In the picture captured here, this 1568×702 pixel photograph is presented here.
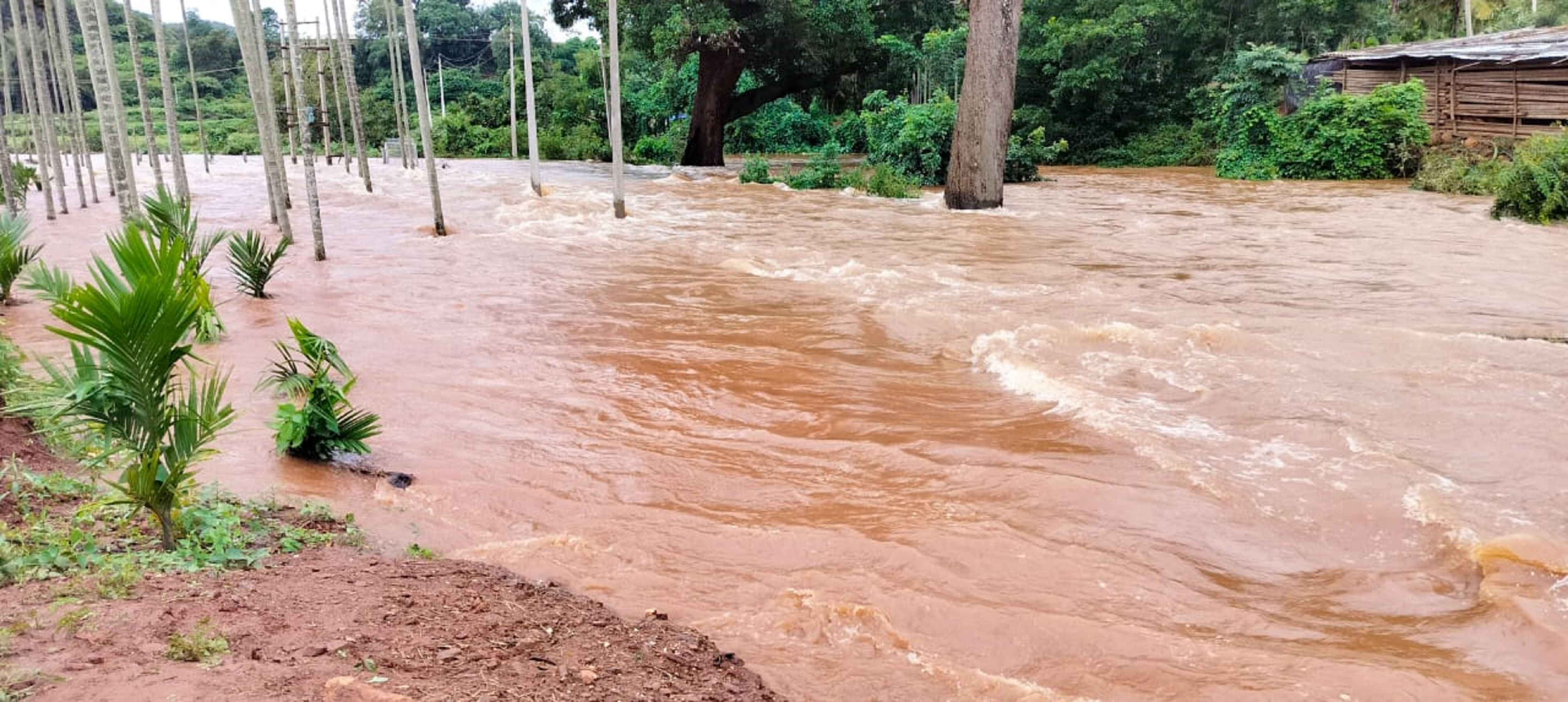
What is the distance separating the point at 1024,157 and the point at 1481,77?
32.2 ft

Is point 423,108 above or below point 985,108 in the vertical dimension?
above

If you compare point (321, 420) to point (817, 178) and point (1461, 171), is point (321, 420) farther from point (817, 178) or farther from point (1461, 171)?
point (1461, 171)

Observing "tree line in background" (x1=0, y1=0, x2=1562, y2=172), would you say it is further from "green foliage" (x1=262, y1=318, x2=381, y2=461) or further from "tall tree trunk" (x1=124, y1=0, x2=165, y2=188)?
"green foliage" (x1=262, y1=318, x2=381, y2=461)

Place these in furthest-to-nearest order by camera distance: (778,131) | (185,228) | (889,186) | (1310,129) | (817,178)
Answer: (778,131) < (1310,129) < (817,178) < (889,186) < (185,228)

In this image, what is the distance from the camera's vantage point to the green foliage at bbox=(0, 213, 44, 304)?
855 cm

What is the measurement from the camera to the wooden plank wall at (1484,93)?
20.0m

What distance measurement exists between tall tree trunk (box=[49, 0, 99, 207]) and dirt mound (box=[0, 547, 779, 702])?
16670mm

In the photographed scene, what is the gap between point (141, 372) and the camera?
11.2 ft

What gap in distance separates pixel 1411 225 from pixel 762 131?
28093 mm

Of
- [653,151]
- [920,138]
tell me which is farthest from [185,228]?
[653,151]

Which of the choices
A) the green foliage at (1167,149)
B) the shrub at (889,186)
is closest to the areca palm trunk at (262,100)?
the shrub at (889,186)

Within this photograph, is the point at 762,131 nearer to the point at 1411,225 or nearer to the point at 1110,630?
the point at 1411,225

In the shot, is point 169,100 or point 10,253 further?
point 169,100

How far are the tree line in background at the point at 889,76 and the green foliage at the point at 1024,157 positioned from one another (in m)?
0.27
